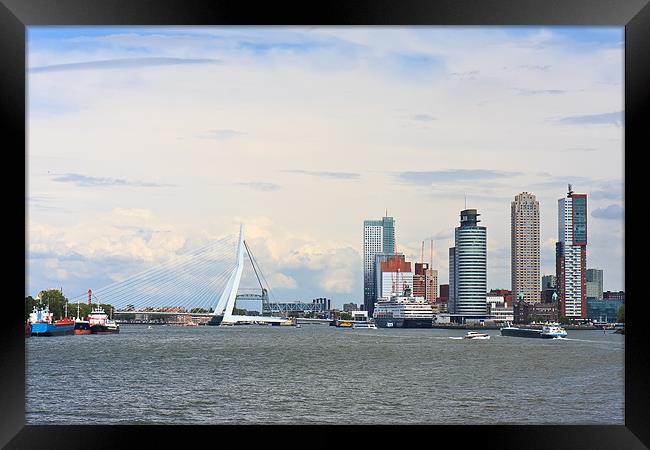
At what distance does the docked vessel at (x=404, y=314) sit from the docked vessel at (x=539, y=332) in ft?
15.1

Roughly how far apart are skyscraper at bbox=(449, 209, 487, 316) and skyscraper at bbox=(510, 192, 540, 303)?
166 centimetres

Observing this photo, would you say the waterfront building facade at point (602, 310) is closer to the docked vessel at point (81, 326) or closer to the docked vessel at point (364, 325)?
the docked vessel at point (364, 325)

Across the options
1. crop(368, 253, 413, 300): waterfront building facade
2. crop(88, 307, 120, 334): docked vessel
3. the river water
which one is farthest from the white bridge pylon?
crop(368, 253, 413, 300): waterfront building facade

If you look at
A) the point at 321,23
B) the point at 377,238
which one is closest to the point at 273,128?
the point at 377,238

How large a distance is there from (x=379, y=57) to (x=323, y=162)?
549 centimetres

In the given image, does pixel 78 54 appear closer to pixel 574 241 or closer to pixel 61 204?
pixel 61 204

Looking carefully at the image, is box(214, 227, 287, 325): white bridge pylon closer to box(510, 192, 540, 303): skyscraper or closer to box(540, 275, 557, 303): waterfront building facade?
box(510, 192, 540, 303): skyscraper

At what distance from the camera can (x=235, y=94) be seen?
38594 millimetres

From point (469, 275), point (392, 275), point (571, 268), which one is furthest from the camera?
point (392, 275)

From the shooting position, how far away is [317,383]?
2050 centimetres

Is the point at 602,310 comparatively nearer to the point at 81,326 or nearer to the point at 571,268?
the point at 571,268

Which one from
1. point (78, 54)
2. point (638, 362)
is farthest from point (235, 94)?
point (638, 362)

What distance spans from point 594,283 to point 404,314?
32.4 ft

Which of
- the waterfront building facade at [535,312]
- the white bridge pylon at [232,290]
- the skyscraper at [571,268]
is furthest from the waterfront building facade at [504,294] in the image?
the white bridge pylon at [232,290]
